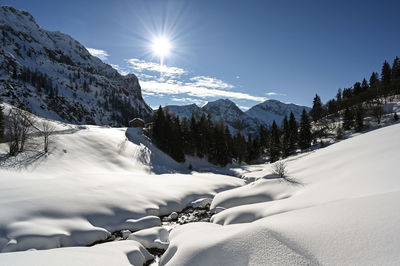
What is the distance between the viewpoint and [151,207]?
1444 centimetres

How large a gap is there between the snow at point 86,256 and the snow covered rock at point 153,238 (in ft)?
2.65

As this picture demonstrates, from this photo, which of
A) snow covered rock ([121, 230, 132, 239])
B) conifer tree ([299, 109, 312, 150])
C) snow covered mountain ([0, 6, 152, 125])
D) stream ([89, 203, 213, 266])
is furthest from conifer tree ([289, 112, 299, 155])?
snow covered mountain ([0, 6, 152, 125])

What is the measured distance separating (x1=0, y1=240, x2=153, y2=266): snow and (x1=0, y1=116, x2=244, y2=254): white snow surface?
227 centimetres

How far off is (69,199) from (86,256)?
684 cm

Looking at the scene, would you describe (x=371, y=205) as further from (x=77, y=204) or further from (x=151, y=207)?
(x=77, y=204)

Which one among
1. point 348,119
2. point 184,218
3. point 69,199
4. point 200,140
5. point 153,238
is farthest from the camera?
point 348,119

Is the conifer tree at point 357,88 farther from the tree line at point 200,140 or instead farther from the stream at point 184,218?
the stream at point 184,218

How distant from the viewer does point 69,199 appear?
39.5 feet

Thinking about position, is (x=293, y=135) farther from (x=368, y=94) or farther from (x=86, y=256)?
(x=86, y=256)

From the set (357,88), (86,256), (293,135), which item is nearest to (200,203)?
(86,256)

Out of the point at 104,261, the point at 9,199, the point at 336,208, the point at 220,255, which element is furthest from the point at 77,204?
the point at 336,208

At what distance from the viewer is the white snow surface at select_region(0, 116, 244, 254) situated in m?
Result: 8.82

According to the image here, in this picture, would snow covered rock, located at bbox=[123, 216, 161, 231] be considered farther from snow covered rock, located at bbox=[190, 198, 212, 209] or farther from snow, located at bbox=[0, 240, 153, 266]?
snow covered rock, located at bbox=[190, 198, 212, 209]

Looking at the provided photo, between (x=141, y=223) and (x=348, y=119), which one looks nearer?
(x=141, y=223)
